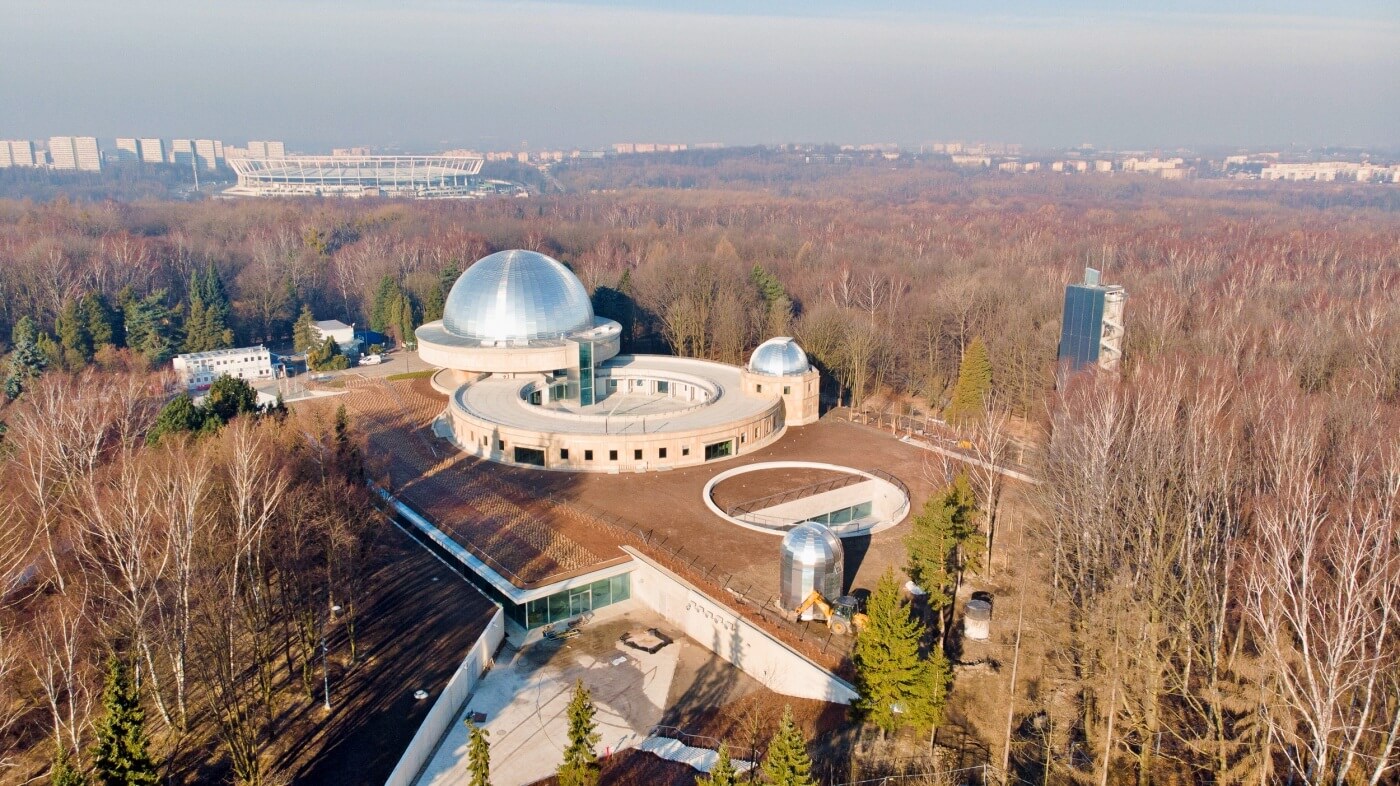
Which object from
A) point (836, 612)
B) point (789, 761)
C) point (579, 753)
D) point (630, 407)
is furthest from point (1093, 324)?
point (579, 753)

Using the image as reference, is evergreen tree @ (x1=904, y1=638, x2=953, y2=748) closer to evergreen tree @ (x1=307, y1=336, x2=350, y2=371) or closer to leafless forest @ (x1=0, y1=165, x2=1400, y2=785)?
leafless forest @ (x1=0, y1=165, x2=1400, y2=785)

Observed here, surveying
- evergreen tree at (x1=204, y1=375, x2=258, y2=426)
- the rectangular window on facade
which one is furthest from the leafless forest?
the rectangular window on facade

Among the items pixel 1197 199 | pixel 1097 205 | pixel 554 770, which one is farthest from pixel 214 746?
pixel 1197 199

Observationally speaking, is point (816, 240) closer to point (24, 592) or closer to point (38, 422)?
point (38, 422)

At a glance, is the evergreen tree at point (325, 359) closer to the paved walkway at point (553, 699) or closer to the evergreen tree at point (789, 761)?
the paved walkway at point (553, 699)

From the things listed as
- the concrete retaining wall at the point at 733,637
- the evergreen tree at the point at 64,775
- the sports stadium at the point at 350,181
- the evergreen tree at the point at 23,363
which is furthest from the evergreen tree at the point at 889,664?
the sports stadium at the point at 350,181
